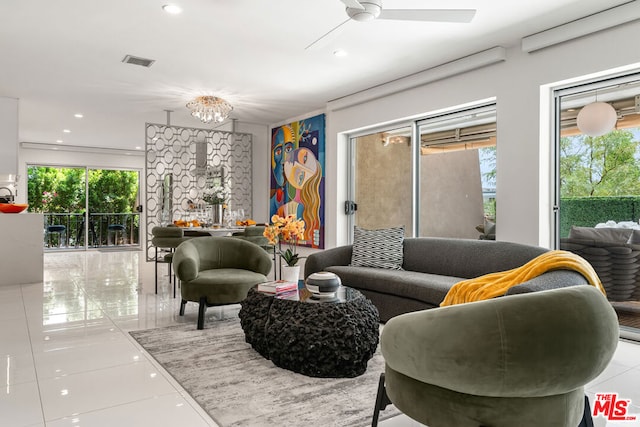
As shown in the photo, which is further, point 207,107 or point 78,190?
point 78,190

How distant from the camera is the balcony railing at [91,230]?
1123 centimetres

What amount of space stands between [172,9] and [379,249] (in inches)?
117

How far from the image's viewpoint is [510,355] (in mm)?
1360

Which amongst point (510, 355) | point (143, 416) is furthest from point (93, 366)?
point (510, 355)

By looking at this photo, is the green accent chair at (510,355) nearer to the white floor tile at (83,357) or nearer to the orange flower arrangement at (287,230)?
the orange flower arrangement at (287,230)

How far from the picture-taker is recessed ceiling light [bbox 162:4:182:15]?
356 centimetres

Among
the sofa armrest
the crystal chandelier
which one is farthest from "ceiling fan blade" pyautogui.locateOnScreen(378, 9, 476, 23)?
the crystal chandelier

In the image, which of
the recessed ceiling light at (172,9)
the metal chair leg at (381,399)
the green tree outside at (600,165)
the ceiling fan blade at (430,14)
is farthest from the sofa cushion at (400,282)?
the recessed ceiling light at (172,9)

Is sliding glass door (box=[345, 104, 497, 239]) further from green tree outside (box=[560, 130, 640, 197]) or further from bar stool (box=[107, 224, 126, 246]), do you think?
bar stool (box=[107, 224, 126, 246])

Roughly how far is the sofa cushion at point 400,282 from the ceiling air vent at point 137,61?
10.0ft

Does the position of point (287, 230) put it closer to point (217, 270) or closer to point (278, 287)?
point (278, 287)

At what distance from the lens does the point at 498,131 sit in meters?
4.49

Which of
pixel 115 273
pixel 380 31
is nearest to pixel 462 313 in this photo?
pixel 380 31

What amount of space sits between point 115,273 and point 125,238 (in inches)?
214
